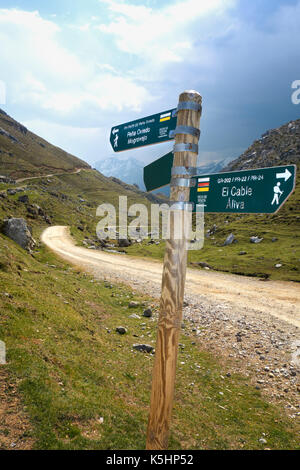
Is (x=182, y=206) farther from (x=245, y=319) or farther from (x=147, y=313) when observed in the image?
(x=245, y=319)

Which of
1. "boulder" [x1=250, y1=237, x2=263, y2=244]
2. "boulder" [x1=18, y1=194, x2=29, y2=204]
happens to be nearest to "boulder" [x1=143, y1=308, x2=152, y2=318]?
"boulder" [x1=250, y1=237, x2=263, y2=244]

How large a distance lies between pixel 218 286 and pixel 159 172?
79.4 ft

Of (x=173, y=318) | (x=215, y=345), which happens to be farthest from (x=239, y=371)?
(x=173, y=318)

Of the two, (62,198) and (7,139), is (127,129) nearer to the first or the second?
(62,198)

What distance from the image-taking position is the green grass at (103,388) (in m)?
7.52

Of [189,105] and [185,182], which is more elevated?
[189,105]

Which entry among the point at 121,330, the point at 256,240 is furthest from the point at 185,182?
the point at 256,240

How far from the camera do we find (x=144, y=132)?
5949 millimetres

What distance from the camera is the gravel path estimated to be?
12.5 metres

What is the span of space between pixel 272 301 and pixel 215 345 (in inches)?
423

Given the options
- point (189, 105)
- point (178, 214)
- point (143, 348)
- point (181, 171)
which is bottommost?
point (143, 348)

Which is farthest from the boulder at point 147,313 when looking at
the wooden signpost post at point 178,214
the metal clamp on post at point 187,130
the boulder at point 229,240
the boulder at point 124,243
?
the boulder at point 124,243

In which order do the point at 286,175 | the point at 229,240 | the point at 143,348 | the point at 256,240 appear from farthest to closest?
the point at 229,240, the point at 256,240, the point at 143,348, the point at 286,175

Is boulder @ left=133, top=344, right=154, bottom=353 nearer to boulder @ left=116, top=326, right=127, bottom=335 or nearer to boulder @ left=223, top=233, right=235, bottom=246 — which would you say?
boulder @ left=116, top=326, right=127, bottom=335
